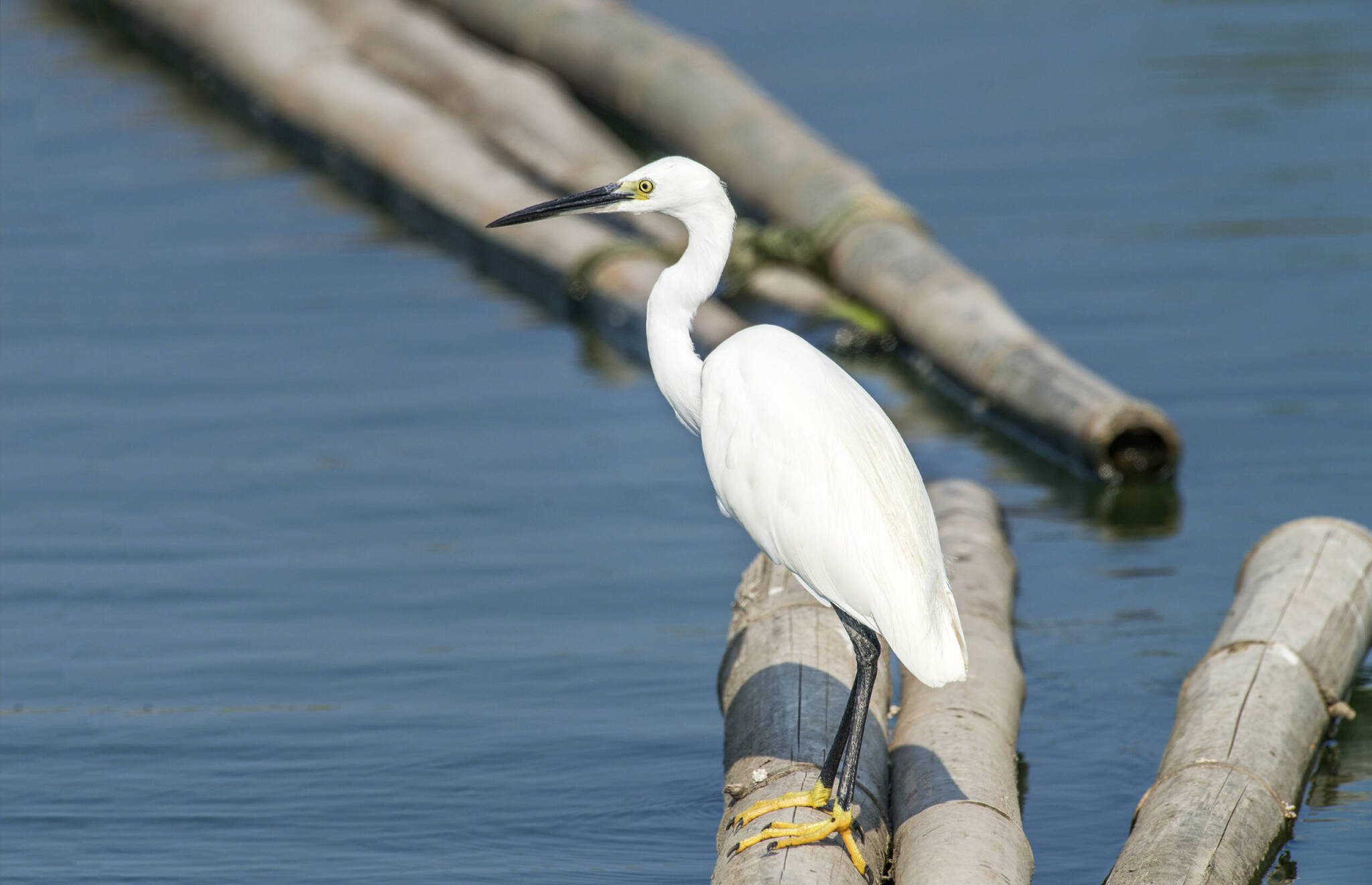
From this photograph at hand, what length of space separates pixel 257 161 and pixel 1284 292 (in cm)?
863

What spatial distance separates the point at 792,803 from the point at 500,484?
446 centimetres

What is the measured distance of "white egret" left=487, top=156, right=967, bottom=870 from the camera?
202 inches

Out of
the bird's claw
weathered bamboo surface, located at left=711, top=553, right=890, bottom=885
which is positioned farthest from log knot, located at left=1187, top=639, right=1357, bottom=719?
the bird's claw

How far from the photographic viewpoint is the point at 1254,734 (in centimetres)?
562

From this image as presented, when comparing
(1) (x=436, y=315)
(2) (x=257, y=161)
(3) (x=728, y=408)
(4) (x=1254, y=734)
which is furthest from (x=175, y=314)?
(4) (x=1254, y=734)

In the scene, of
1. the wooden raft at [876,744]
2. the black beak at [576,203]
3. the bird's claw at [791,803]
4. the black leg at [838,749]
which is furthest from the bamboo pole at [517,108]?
the bird's claw at [791,803]

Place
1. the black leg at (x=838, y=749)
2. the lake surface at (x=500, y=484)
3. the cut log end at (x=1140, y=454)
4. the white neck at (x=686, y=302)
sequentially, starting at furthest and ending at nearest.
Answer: the cut log end at (x=1140, y=454), the lake surface at (x=500, y=484), the white neck at (x=686, y=302), the black leg at (x=838, y=749)

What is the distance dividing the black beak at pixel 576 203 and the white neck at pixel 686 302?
32 cm

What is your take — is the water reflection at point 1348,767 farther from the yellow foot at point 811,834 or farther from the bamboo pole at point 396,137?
the bamboo pole at point 396,137

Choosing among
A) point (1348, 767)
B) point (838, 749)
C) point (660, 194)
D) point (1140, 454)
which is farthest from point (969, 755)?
point (1140, 454)

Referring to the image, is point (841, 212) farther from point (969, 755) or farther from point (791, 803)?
point (791, 803)

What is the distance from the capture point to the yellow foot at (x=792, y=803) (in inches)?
200

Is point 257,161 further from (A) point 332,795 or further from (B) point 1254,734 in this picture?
(B) point 1254,734

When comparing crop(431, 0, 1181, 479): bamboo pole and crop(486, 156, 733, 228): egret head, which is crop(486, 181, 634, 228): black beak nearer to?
crop(486, 156, 733, 228): egret head
